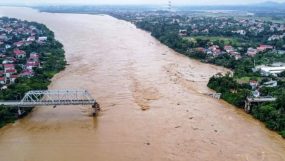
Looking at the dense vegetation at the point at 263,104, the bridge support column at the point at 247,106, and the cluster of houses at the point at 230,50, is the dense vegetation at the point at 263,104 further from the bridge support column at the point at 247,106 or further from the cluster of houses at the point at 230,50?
the cluster of houses at the point at 230,50

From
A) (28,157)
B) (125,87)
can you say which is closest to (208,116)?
(125,87)

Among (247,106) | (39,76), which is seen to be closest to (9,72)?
(39,76)

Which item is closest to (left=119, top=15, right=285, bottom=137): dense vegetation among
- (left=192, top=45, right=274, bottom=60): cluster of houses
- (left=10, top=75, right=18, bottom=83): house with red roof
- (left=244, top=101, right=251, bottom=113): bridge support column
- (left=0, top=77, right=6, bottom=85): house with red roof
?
(left=244, top=101, right=251, bottom=113): bridge support column

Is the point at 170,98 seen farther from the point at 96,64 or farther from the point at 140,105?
the point at 96,64

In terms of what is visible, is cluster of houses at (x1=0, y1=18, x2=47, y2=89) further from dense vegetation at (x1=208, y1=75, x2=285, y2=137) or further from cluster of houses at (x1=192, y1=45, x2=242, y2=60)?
cluster of houses at (x1=192, y1=45, x2=242, y2=60)

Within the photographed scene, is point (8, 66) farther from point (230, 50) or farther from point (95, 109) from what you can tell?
point (230, 50)

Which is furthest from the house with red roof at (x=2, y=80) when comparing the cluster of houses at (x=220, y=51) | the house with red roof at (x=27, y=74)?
the cluster of houses at (x=220, y=51)
